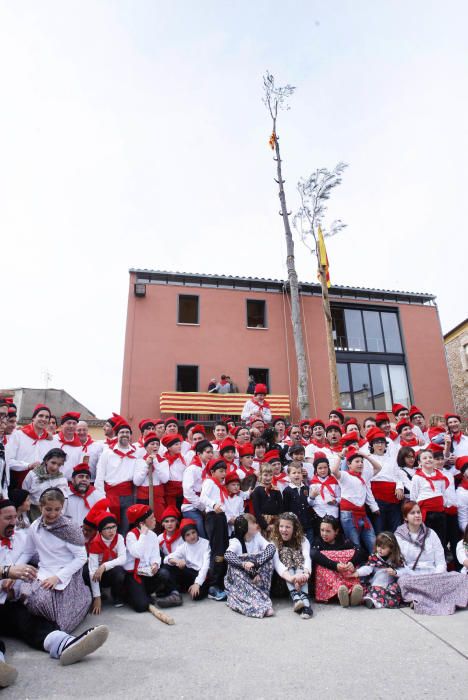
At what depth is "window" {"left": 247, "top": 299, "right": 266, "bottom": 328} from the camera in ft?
57.6

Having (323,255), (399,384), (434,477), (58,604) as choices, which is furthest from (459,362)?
(58,604)

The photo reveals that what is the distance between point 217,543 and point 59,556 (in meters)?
1.70

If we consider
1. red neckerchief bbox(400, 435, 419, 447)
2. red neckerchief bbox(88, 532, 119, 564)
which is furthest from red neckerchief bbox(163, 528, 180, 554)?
red neckerchief bbox(400, 435, 419, 447)

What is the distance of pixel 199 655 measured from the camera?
3.18 m

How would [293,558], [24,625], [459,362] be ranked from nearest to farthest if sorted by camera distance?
1. [24,625]
2. [293,558]
3. [459,362]

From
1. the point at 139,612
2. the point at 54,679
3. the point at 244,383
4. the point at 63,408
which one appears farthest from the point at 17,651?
the point at 63,408

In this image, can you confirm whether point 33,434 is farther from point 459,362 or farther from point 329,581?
point 459,362

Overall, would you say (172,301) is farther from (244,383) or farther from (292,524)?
(292,524)

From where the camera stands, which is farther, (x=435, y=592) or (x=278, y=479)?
(x=278, y=479)

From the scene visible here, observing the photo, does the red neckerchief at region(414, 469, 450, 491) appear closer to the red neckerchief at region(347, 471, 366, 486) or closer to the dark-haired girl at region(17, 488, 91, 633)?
the red neckerchief at region(347, 471, 366, 486)

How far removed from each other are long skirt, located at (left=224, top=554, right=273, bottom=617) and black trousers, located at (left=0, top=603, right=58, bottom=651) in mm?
1646

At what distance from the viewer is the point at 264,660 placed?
307 centimetres

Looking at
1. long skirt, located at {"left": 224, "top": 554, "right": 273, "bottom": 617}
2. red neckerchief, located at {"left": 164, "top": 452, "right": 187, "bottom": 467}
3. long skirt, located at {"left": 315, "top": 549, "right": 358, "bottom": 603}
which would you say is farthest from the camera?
red neckerchief, located at {"left": 164, "top": 452, "right": 187, "bottom": 467}

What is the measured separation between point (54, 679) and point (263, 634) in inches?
62.5
